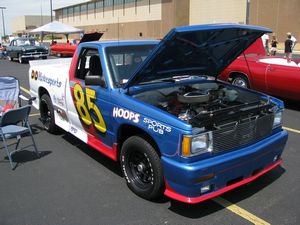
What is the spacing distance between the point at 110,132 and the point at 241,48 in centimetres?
223

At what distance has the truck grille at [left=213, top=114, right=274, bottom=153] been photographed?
3557 mm

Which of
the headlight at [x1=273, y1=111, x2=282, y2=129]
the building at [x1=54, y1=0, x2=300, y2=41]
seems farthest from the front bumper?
the building at [x1=54, y1=0, x2=300, y2=41]

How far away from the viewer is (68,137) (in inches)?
256

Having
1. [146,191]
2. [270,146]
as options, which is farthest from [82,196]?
[270,146]

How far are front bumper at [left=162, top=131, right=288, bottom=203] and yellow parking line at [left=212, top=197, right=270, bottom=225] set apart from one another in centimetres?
30

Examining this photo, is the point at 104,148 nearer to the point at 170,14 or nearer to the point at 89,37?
the point at 89,37

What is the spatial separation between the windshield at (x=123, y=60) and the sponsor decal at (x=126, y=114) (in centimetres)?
40

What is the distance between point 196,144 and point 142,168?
0.90 metres

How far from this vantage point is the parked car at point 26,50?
79.9 ft

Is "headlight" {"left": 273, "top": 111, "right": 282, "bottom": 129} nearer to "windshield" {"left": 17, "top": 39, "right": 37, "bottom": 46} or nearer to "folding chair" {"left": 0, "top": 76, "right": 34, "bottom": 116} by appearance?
"folding chair" {"left": 0, "top": 76, "right": 34, "bottom": 116}

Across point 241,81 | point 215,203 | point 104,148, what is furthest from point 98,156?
point 241,81

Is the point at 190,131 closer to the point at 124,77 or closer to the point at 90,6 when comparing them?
the point at 124,77

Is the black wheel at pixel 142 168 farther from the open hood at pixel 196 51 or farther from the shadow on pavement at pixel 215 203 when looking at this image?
the open hood at pixel 196 51

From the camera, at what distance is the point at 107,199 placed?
13.5 feet
